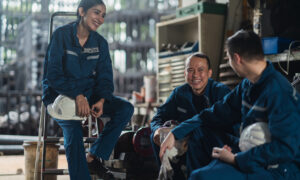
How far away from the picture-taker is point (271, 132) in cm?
152

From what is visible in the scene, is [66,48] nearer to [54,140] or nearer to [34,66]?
[54,140]

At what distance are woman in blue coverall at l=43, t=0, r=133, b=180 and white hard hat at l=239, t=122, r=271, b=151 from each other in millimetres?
1343

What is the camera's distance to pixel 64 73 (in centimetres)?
285

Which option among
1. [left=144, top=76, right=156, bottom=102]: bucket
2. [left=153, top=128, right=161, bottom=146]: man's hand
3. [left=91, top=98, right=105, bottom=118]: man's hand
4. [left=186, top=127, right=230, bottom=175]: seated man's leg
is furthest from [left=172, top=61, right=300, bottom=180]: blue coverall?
[left=144, top=76, right=156, bottom=102]: bucket

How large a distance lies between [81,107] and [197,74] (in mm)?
820

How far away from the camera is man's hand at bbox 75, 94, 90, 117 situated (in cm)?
267

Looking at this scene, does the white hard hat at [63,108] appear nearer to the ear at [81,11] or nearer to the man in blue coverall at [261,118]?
the ear at [81,11]

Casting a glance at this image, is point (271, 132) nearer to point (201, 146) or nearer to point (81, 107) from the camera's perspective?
point (201, 146)

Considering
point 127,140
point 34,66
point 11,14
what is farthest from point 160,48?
point 11,14

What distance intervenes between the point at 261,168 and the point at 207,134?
1.72ft

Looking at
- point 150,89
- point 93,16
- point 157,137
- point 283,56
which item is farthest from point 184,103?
point 150,89

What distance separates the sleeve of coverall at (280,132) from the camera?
4.92 ft

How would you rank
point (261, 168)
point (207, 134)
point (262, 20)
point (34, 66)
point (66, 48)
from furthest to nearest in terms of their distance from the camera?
point (34, 66) → point (262, 20) → point (66, 48) → point (207, 134) → point (261, 168)

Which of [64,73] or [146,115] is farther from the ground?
[64,73]
